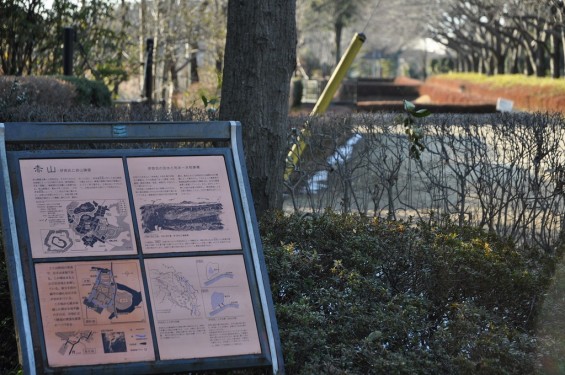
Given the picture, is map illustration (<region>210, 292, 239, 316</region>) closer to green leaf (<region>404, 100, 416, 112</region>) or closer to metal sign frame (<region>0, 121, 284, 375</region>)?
metal sign frame (<region>0, 121, 284, 375</region>)

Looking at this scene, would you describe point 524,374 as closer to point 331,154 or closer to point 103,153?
point 103,153

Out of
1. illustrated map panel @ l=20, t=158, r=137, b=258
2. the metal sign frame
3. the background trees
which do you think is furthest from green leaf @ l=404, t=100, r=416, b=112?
the background trees

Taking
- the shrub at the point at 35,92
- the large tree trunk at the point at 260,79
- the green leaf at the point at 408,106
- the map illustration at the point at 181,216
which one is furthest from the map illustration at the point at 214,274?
the shrub at the point at 35,92

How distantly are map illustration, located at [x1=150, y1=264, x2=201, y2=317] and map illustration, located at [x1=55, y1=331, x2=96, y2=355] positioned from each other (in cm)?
35

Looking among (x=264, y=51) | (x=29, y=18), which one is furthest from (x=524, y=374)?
(x=29, y=18)

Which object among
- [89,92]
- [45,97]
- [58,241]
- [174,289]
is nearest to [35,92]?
[45,97]

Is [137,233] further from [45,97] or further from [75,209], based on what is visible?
[45,97]

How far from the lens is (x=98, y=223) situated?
4.23m

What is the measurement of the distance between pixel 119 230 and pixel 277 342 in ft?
2.84

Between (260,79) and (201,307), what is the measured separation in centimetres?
282

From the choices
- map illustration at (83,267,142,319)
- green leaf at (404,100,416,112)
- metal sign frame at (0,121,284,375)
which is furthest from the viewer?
green leaf at (404,100,416,112)

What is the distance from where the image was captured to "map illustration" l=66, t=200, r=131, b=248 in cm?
420

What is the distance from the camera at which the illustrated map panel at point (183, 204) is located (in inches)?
170

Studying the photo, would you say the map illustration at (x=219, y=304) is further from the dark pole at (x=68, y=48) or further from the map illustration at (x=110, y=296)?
the dark pole at (x=68, y=48)
